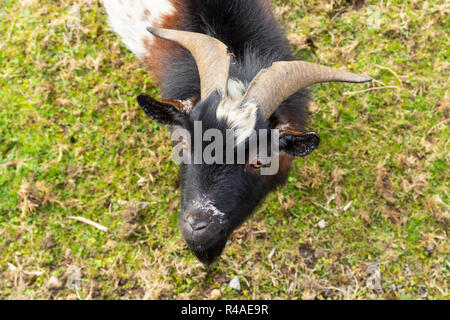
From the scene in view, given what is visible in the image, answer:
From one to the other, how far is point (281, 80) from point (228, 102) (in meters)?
0.50

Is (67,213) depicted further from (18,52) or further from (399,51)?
(399,51)

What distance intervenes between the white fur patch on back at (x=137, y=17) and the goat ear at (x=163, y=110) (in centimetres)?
152

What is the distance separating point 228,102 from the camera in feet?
10.0

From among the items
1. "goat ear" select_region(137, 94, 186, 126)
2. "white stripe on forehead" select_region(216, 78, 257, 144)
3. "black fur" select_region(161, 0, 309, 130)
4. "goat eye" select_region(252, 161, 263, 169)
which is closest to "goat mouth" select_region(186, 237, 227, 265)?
"goat eye" select_region(252, 161, 263, 169)

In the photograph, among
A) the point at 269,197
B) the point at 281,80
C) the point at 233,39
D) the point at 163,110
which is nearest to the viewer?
the point at 281,80

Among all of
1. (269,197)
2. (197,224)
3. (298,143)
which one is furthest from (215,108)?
(269,197)

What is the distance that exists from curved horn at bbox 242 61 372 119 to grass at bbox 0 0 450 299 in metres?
1.45

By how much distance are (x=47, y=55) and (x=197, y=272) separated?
406 cm

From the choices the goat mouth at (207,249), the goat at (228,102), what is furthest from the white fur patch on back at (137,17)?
the goat mouth at (207,249)

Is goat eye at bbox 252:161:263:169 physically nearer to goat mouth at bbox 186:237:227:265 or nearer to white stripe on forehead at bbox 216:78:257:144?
white stripe on forehead at bbox 216:78:257:144

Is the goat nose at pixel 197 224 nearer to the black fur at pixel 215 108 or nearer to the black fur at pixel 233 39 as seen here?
the black fur at pixel 215 108

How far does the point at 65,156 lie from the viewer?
5.17 m

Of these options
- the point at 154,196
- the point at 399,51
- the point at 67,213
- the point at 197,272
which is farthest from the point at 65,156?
the point at 399,51

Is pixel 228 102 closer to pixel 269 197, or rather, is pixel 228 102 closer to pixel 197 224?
pixel 197 224
